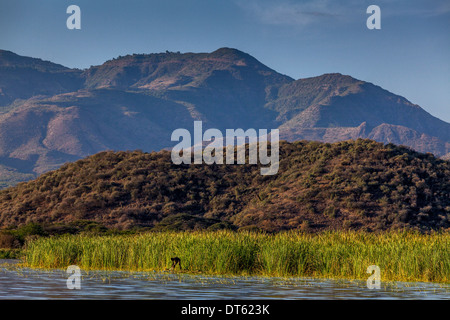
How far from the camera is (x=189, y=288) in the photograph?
25.6 meters

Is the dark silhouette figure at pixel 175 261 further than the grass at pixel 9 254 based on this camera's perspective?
No

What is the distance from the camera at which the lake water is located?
2339cm

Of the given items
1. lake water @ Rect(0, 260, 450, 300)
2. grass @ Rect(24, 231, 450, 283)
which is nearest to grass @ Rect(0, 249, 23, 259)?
grass @ Rect(24, 231, 450, 283)

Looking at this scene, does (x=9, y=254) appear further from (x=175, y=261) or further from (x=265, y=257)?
(x=265, y=257)

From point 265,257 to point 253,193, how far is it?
5257 centimetres

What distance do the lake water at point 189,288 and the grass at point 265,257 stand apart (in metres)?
1.54

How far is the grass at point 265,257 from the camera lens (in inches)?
1178

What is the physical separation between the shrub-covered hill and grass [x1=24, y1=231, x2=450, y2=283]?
2858 centimetres

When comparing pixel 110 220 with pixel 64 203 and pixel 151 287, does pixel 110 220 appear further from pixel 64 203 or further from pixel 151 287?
pixel 151 287

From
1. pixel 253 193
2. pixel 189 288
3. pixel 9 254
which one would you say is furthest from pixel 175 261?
pixel 253 193

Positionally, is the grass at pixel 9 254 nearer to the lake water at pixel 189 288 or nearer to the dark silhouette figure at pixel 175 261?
the lake water at pixel 189 288

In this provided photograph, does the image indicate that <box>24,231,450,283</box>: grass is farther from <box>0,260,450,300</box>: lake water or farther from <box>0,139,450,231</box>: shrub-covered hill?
<box>0,139,450,231</box>: shrub-covered hill

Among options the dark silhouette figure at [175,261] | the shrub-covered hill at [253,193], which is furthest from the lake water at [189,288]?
the shrub-covered hill at [253,193]

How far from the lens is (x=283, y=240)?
1355 inches
